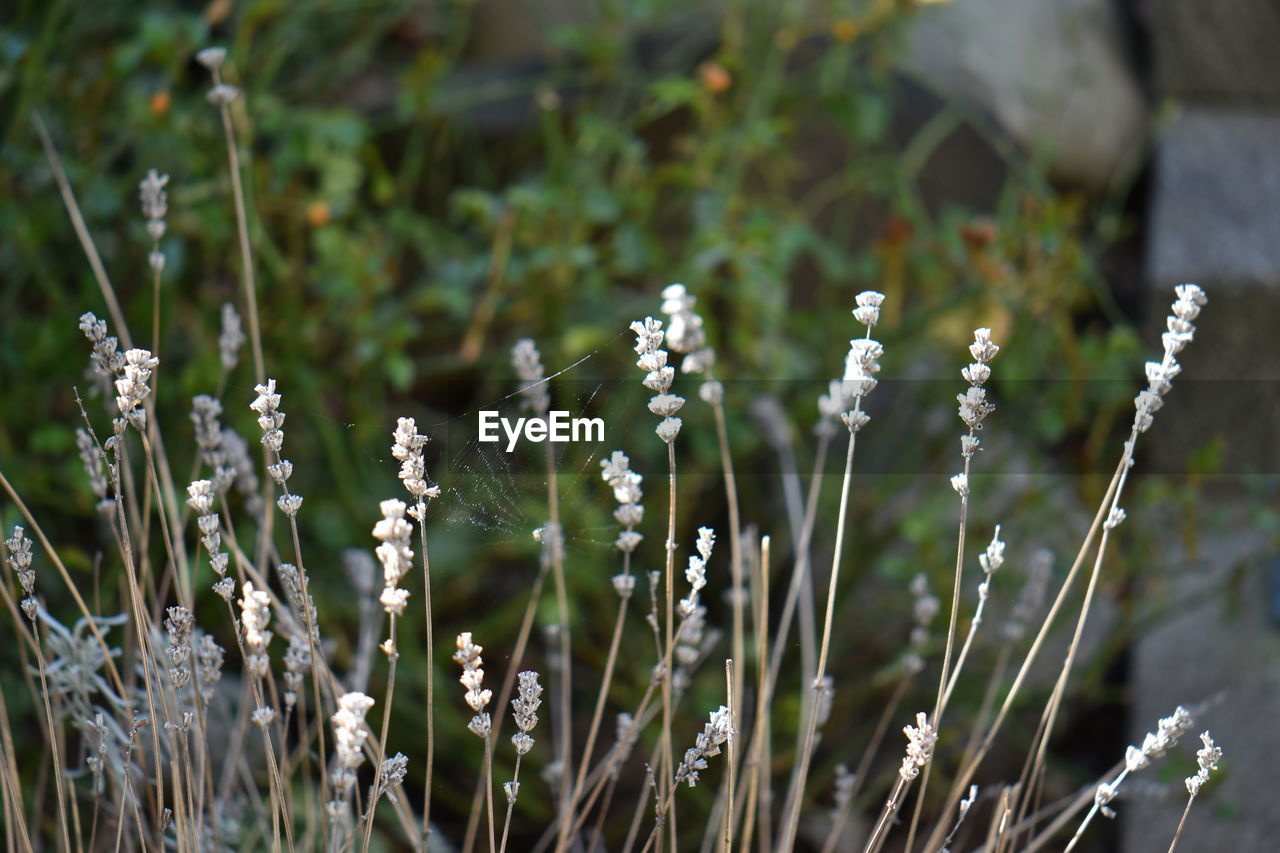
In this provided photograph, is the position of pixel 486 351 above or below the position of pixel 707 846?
above

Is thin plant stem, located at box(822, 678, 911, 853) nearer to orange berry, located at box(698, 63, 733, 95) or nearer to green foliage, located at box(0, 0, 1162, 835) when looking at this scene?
green foliage, located at box(0, 0, 1162, 835)

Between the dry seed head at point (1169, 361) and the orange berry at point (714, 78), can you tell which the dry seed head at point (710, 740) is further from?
the orange berry at point (714, 78)

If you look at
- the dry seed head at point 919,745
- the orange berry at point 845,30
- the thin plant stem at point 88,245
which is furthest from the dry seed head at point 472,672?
the orange berry at point 845,30

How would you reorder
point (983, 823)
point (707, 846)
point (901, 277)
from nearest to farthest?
point (707, 846), point (983, 823), point (901, 277)

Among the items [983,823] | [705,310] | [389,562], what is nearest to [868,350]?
[389,562]

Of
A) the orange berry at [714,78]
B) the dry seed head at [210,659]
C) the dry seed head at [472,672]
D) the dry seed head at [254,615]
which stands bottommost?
the dry seed head at [210,659]

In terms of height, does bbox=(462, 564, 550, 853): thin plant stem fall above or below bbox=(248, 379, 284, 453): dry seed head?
below

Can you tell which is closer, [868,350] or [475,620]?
[868,350]

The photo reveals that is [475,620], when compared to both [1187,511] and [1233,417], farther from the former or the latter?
[1233,417]

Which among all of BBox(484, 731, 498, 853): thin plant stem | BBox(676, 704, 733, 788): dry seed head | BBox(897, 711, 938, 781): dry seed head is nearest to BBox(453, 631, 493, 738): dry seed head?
BBox(484, 731, 498, 853): thin plant stem
